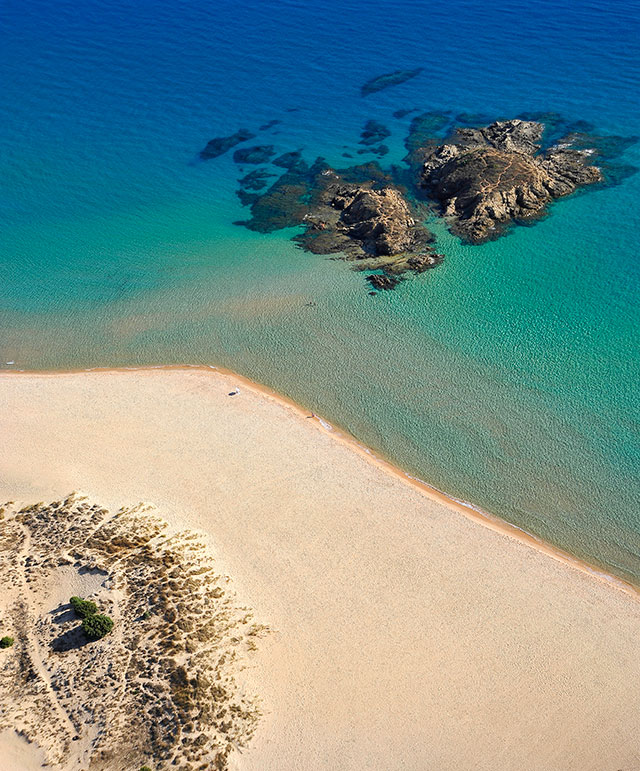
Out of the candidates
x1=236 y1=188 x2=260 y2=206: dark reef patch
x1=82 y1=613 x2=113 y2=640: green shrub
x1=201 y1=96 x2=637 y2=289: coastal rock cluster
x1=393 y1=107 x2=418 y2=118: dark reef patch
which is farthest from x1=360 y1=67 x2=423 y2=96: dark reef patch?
x1=82 y1=613 x2=113 y2=640: green shrub

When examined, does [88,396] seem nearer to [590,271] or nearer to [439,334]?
[439,334]

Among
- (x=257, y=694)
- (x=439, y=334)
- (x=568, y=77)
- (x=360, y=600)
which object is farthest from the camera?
(x=568, y=77)

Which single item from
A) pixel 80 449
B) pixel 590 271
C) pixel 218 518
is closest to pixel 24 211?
pixel 80 449

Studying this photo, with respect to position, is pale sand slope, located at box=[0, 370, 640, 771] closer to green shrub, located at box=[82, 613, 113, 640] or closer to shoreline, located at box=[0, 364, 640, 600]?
shoreline, located at box=[0, 364, 640, 600]

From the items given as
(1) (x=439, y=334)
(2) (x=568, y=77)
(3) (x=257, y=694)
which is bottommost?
(3) (x=257, y=694)

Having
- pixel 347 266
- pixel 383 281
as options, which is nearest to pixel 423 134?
pixel 347 266
